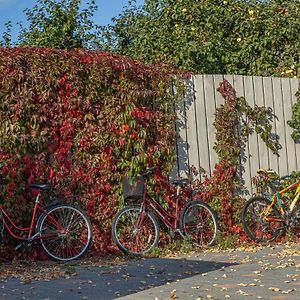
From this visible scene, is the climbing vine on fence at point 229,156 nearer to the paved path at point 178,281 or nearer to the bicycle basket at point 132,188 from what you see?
the bicycle basket at point 132,188

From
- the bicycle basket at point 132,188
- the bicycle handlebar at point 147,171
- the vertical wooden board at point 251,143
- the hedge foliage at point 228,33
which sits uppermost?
the hedge foliage at point 228,33

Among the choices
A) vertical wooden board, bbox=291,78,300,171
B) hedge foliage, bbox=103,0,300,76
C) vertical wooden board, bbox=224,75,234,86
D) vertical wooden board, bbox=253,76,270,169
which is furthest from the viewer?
hedge foliage, bbox=103,0,300,76

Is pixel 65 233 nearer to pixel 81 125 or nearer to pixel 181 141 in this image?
pixel 81 125

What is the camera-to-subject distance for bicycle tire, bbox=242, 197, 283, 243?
10.1 metres

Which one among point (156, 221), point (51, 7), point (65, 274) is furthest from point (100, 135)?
point (51, 7)

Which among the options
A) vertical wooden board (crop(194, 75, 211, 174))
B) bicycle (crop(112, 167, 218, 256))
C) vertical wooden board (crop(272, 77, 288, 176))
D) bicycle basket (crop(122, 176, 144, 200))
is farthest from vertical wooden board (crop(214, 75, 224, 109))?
bicycle basket (crop(122, 176, 144, 200))

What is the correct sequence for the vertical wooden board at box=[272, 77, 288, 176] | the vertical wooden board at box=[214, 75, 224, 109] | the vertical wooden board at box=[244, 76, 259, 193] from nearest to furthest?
the vertical wooden board at box=[214, 75, 224, 109] → the vertical wooden board at box=[244, 76, 259, 193] → the vertical wooden board at box=[272, 77, 288, 176]

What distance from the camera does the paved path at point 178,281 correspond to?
6258 millimetres

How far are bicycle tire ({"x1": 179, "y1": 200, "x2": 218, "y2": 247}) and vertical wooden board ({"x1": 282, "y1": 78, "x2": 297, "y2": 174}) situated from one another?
1893 millimetres

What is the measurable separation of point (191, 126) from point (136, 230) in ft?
5.58

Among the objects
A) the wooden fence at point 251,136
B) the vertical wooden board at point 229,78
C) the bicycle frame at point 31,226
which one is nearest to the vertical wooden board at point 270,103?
the wooden fence at point 251,136

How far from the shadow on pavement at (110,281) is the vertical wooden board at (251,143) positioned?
8.71 feet

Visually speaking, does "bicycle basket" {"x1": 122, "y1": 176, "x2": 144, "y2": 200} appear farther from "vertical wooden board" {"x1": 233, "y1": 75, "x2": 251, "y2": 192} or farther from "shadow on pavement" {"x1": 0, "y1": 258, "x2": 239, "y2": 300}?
"vertical wooden board" {"x1": 233, "y1": 75, "x2": 251, "y2": 192}

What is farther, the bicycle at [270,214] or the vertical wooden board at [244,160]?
the vertical wooden board at [244,160]
